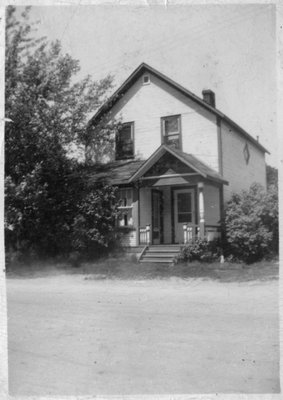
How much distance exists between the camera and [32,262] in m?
8.87

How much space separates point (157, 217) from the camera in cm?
1440

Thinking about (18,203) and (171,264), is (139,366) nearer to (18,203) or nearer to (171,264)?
(18,203)

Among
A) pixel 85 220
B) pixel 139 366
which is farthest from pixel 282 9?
pixel 85 220

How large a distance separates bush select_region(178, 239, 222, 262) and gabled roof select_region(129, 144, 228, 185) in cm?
222

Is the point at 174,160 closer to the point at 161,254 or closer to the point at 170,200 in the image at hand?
the point at 170,200

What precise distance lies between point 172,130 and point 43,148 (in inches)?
270

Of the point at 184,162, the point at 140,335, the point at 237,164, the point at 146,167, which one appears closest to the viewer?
the point at 140,335

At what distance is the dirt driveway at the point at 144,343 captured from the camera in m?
3.90

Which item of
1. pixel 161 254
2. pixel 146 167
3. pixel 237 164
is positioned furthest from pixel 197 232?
pixel 237 164

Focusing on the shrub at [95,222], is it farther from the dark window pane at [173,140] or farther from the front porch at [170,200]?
the dark window pane at [173,140]

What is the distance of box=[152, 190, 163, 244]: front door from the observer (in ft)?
46.2

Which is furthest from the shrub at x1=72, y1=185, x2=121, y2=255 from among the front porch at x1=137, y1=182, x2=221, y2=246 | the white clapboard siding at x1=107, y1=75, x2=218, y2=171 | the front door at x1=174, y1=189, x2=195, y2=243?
the white clapboard siding at x1=107, y1=75, x2=218, y2=171

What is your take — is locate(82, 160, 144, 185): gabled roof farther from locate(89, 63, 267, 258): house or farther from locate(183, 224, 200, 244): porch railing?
locate(183, 224, 200, 244): porch railing

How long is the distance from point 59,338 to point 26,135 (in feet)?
16.9
